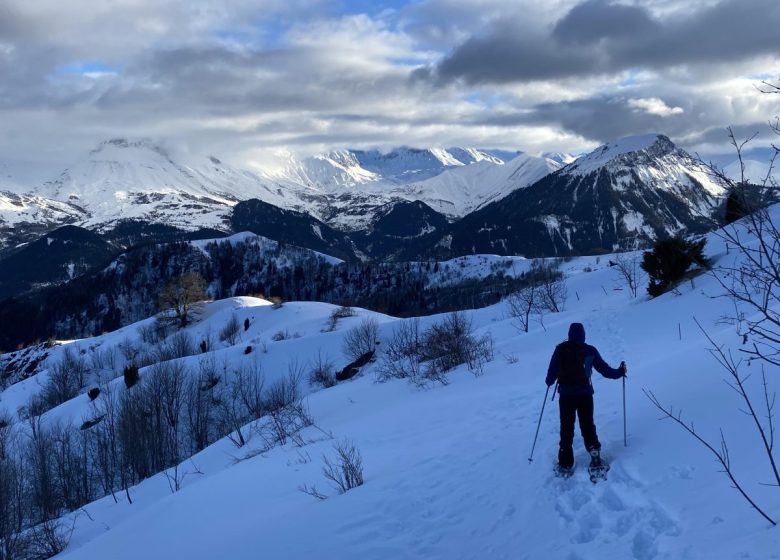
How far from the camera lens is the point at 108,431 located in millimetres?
41281

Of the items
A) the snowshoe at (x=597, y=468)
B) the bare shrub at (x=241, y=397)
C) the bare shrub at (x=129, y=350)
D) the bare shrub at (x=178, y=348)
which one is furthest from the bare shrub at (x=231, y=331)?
the snowshoe at (x=597, y=468)

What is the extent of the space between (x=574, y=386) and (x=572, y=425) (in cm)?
64

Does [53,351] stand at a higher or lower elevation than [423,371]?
lower

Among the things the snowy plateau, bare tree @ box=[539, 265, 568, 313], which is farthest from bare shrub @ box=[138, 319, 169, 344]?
the snowy plateau

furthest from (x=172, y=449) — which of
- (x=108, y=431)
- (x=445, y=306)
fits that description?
(x=445, y=306)

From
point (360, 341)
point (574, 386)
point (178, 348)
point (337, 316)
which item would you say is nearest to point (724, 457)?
point (574, 386)

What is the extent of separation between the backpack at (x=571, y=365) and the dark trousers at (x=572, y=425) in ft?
0.81

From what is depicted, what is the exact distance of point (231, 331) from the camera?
73.9 meters

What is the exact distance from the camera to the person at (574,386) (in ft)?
29.3

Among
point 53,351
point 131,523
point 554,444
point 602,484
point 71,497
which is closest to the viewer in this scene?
point 602,484

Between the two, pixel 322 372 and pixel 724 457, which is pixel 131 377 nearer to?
pixel 322 372

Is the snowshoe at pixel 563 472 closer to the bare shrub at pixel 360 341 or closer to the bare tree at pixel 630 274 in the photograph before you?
the bare tree at pixel 630 274

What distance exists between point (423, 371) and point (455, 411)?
9.98 metres

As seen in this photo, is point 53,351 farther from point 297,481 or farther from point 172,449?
point 297,481
